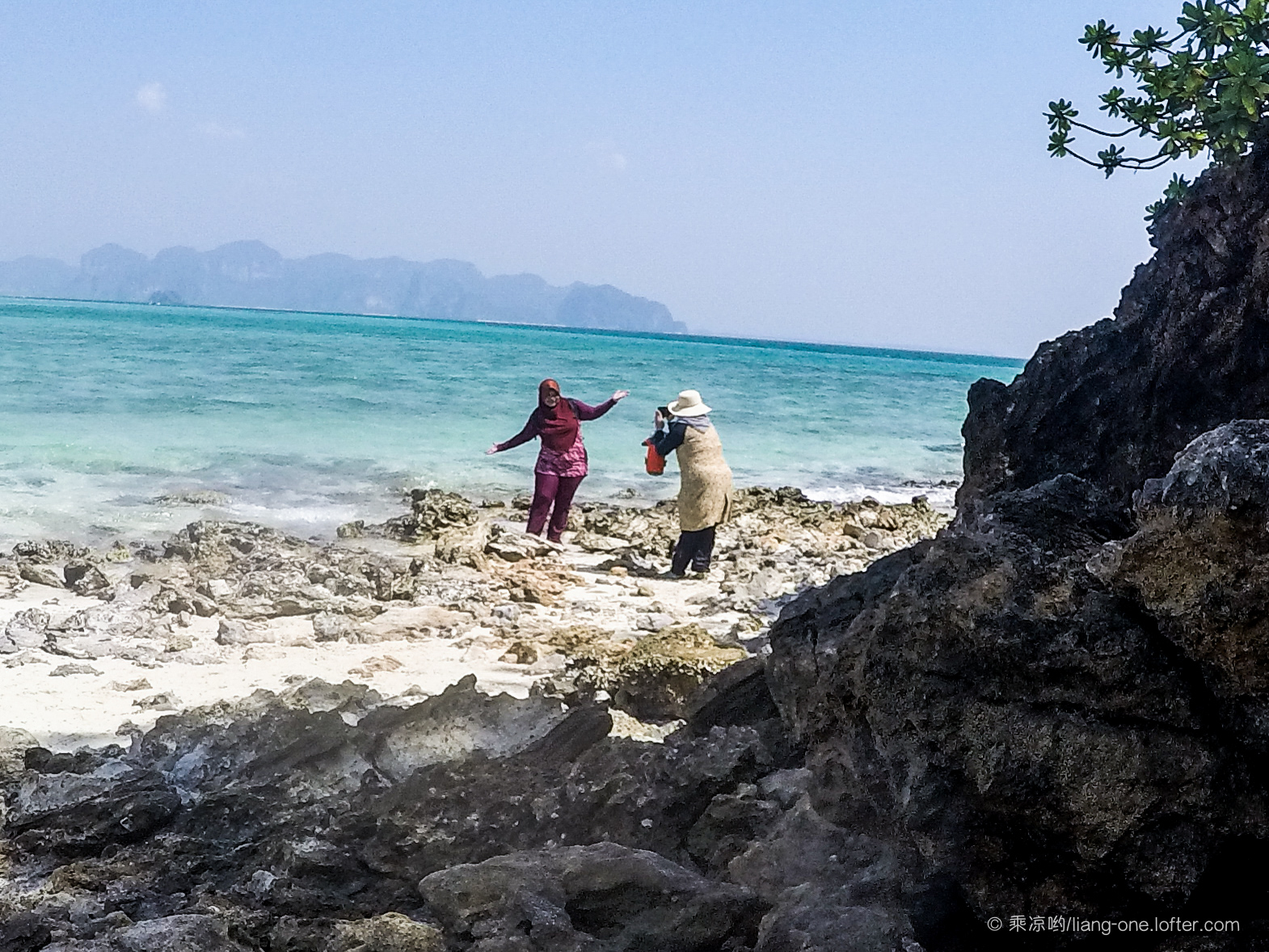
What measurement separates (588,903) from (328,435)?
15.7 m

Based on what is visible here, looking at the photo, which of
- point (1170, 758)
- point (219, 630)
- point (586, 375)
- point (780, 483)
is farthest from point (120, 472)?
point (586, 375)

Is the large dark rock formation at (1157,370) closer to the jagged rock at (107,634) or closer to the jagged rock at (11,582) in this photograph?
the jagged rock at (107,634)

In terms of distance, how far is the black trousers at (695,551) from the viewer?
8766 millimetres

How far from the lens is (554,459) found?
385 inches

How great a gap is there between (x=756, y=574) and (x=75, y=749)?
517cm

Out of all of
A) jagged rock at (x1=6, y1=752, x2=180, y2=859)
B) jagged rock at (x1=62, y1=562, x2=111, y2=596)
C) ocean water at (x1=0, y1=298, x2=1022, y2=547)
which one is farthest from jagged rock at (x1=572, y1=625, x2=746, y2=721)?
ocean water at (x1=0, y1=298, x2=1022, y2=547)

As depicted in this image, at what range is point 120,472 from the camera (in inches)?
500

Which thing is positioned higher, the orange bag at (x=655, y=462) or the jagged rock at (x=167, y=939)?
the orange bag at (x=655, y=462)

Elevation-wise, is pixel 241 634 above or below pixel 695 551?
below

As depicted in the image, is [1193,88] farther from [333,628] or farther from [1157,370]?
[333,628]

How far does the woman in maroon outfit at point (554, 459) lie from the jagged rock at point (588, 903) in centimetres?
718

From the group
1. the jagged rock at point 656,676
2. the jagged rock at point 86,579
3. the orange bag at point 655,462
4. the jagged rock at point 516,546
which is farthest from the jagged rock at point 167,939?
the orange bag at point 655,462

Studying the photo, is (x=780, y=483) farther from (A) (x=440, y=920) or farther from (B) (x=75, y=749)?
(A) (x=440, y=920)

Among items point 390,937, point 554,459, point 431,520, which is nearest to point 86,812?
point 390,937
